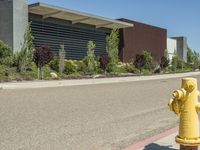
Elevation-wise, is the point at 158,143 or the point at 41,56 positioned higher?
the point at 41,56

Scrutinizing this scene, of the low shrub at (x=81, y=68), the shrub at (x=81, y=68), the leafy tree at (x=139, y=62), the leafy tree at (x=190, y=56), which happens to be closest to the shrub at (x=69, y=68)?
the low shrub at (x=81, y=68)

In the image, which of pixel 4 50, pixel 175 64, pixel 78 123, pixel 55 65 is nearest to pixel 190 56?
pixel 175 64

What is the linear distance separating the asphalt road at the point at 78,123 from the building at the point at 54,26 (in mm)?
21692

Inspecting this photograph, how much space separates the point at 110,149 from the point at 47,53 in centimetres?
2314

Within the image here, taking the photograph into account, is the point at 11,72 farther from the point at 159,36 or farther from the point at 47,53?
the point at 159,36

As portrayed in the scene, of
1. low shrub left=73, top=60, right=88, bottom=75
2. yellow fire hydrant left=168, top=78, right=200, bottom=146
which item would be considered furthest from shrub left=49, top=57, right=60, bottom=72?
yellow fire hydrant left=168, top=78, right=200, bottom=146

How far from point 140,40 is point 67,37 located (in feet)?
53.6

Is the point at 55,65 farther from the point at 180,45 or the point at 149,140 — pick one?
the point at 180,45

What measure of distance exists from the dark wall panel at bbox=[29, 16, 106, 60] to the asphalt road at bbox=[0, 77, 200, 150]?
27.2m

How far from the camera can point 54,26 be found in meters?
44.0

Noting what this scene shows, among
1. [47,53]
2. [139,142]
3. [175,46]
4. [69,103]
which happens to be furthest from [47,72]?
[175,46]

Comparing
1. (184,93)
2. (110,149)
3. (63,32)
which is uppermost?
(63,32)

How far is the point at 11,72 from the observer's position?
28859 mm

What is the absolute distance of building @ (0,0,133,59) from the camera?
117 ft
